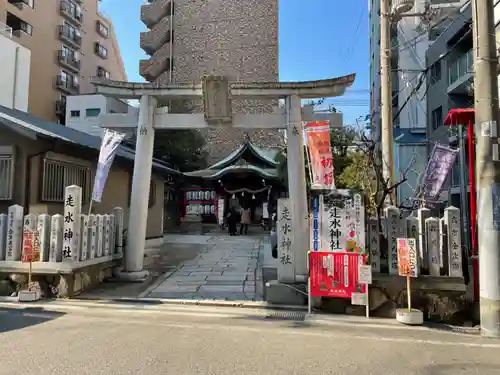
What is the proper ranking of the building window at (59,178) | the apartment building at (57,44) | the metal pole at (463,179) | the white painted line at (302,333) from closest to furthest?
the white painted line at (302,333) < the metal pole at (463,179) < the building window at (59,178) < the apartment building at (57,44)

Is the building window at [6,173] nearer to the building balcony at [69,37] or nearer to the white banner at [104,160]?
the white banner at [104,160]

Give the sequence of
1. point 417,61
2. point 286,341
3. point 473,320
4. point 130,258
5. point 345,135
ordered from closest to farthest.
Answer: point 286,341
point 473,320
point 130,258
point 345,135
point 417,61

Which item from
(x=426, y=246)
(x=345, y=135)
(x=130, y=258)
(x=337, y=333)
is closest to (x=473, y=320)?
(x=426, y=246)

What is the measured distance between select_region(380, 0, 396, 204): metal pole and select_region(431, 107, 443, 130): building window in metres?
14.1

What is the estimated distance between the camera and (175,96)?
10008mm

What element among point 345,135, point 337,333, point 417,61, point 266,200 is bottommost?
point 337,333

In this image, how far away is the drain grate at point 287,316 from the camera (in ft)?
23.1

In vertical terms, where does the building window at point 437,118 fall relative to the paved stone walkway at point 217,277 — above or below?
above

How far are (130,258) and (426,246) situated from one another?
6.85 m

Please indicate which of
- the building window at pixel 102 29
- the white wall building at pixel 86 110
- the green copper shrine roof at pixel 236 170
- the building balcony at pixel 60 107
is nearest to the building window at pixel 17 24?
the white wall building at pixel 86 110

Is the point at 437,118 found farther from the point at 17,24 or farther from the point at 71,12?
the point at 71,12

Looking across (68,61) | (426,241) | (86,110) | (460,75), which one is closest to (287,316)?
(426,241)

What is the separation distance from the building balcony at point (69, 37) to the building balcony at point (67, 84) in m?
3.72

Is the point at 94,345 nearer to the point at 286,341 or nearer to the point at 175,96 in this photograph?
the point at 286,341
